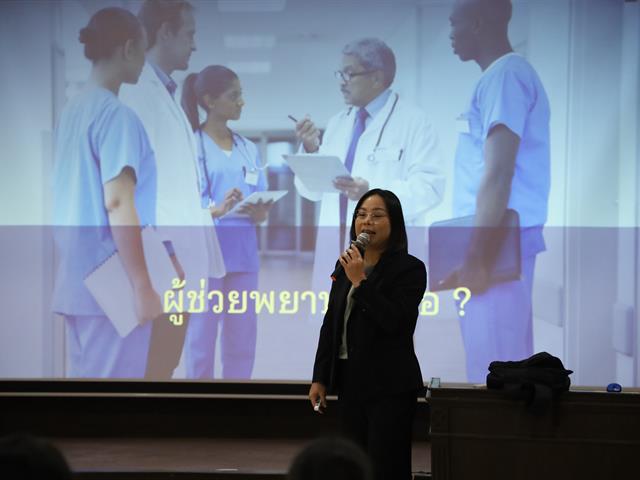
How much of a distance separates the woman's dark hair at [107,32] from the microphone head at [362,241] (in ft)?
8.14

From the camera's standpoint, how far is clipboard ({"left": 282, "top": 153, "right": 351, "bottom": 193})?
430 centimetres

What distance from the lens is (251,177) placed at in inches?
170

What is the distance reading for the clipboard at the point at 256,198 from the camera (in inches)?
170

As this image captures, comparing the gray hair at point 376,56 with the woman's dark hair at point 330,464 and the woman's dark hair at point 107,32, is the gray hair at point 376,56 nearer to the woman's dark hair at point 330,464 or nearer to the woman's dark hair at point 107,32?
the woman's dark hair at point 107,32

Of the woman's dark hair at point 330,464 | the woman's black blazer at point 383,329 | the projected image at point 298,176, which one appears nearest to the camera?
the woman's dark hair at point 330,464

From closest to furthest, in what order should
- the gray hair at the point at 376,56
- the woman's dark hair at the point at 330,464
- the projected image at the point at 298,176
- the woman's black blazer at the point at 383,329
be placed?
the woman's dark hair at the point at 330,464
the woman's black blazer at the point at 383,329
the projected image at the point at 298,176
the gray hair at the point at 376,56

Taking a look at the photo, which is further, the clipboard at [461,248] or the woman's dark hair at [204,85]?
the woman's dark hair at [204,85]

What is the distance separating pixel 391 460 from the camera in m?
2.39

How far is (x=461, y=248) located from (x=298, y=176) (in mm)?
975

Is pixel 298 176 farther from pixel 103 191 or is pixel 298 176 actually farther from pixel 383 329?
pixel 383 329

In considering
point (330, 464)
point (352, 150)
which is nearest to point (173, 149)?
point (352, 150)

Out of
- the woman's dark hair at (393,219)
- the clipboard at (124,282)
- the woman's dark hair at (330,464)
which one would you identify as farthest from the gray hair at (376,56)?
the woman's dark hair at (330,464)

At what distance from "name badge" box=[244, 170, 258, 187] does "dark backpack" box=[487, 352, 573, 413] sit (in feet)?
7.07

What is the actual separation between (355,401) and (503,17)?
2.60 m
